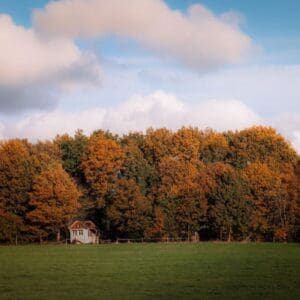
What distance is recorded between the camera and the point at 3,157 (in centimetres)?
9600

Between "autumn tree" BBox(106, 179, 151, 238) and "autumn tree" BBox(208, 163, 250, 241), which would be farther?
"autumn tree" BBox(106, 179, 151, 238)

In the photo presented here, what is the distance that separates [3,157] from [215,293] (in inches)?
2942

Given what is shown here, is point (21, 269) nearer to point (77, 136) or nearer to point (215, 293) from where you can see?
point (215, 293)

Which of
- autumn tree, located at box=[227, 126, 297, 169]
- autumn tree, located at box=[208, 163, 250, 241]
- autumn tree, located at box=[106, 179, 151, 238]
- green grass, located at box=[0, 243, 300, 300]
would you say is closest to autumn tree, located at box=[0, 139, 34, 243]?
autumn tree, located at box=[106, 179, 151, 238]

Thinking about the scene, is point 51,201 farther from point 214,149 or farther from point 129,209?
point 214,149

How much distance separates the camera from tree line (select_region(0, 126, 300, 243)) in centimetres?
9156

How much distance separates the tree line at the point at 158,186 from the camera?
3605 inches

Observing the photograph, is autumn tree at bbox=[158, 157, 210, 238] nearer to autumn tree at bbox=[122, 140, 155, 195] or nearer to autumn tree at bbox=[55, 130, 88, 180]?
autumn tree at bbox=[122, 140, 155, 195]

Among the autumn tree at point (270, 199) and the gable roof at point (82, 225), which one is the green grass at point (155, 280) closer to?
the autumn tree at point (270, 199)

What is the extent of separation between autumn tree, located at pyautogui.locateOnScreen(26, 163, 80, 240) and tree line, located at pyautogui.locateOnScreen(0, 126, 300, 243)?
0.16 m

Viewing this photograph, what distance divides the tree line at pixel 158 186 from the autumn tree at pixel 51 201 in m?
0.16

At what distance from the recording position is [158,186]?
9838 cm

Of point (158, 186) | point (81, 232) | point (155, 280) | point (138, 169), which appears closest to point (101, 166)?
point (138, 169)

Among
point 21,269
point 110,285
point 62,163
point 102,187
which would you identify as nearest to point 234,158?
point 102,187
